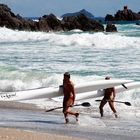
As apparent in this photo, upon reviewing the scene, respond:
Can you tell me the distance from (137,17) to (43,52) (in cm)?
7374

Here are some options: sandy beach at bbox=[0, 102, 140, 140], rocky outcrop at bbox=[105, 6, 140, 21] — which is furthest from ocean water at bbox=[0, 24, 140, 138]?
rocky outcrop at bbox=[105, 6, 140, 21]

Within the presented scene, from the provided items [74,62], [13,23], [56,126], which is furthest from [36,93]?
[13,23]

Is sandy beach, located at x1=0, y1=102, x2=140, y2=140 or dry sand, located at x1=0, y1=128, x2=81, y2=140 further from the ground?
dry sand, located at x1=0, y1=128, x2=81, y2=140

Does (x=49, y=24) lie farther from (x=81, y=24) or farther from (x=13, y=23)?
(x=81, y=24)

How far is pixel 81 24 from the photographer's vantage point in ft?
204

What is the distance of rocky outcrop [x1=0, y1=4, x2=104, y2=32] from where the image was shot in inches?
2201

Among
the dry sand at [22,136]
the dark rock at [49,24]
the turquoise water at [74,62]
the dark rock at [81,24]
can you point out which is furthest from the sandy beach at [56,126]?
the dark rock at [81,24]

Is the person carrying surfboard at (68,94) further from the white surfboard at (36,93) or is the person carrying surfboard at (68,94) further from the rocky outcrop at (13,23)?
the rocky outcrop at (13,23)

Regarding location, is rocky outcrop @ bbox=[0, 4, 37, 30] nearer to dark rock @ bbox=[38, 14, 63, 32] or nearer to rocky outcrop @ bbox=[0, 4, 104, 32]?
rocky outcrop @ bbox=[0, 4, 104, 32]

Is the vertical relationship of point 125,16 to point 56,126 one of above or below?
above

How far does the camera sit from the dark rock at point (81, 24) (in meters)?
60.1

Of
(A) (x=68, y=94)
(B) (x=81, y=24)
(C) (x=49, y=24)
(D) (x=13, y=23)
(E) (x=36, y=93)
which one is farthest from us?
(B) (x=81, y=24)

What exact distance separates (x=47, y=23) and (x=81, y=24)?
17.5 ft

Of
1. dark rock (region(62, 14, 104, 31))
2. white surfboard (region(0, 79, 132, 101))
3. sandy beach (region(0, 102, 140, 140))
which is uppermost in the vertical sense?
dark rock (region(62, 14, 104, 31))
